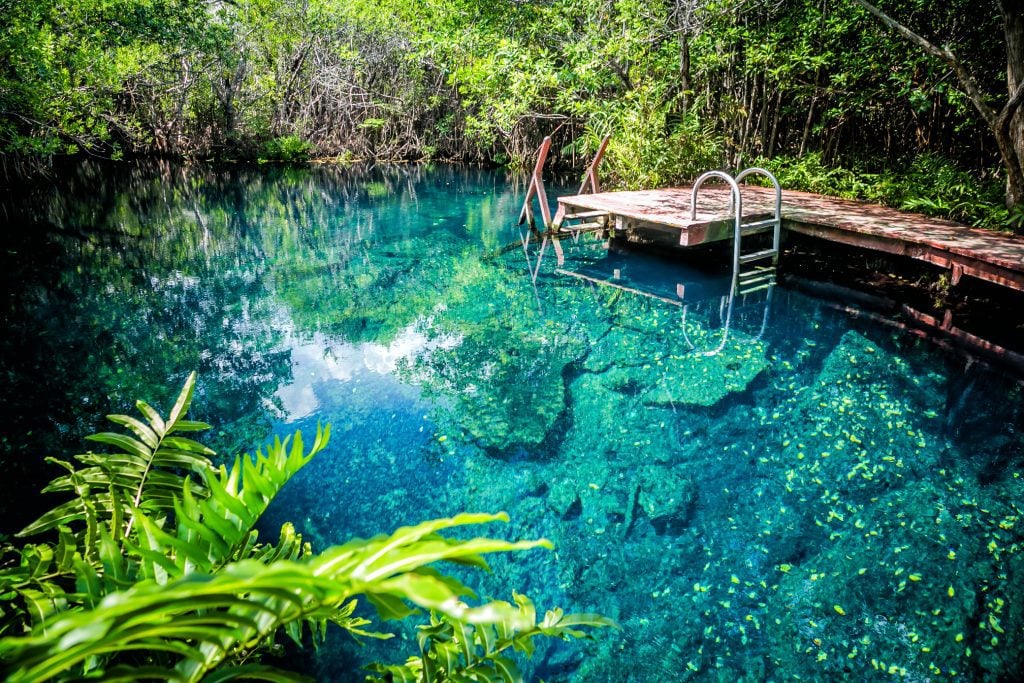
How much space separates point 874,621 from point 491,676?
79.2 inches

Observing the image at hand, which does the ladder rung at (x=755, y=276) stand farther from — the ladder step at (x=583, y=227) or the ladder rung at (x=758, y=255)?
the ladder step at (x=583, y=227)

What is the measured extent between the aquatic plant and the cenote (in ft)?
3.70

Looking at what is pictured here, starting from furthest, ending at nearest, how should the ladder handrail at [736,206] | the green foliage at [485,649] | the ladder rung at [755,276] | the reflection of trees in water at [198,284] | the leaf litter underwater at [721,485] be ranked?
the ladder rung at [755,276]
the ladder handrail at [736,206]
the reflection of trees in water at [198,284]
the leaf litter underwater at [721,485]
the green foliage at [485,649]

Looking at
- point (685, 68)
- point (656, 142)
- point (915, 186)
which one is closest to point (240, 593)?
point (915, 186)

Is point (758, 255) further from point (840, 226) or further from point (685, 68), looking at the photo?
point (685, 68)

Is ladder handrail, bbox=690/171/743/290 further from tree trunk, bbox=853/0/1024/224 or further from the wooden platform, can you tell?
tree trunk, bbox=853/0/1024/224

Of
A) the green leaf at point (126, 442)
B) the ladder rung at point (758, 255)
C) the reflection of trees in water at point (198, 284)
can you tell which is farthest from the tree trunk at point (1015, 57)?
the green leaf at point (126, 442)

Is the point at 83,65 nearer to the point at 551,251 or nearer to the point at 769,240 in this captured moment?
the point at 551,251

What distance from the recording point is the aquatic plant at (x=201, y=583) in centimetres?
63

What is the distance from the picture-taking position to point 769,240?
27.8 ft

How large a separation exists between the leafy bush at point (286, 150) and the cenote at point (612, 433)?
12092mm

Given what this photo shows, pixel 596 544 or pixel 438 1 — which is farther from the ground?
pixel 438 1

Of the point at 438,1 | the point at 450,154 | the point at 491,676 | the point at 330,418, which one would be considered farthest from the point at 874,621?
the point at 450,154

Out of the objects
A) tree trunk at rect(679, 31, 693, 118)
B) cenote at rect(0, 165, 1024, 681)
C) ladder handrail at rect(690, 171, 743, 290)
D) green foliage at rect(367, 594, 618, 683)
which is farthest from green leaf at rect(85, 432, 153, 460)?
tree trunk at rect(679, 31, 693, 118)
